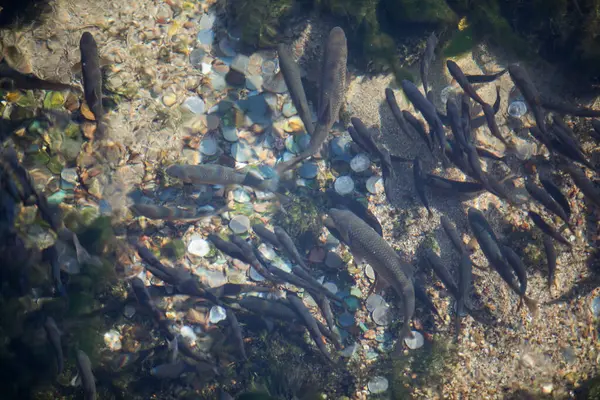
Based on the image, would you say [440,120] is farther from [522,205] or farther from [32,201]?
[32,201]

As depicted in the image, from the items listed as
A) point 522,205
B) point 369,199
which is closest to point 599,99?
point 522,205

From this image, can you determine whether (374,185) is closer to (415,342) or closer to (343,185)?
(343,185)

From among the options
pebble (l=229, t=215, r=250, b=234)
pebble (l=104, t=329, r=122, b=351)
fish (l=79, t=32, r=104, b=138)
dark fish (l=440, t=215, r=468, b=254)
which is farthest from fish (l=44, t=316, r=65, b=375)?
dark fish (l=440, t=215, r=468, b=254)

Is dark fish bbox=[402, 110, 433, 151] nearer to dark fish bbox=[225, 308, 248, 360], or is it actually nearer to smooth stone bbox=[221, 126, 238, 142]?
smooth stone bbox=[221, 126, 238, 142]

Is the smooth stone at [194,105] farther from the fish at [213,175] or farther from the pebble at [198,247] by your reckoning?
the pebble at [198,247]

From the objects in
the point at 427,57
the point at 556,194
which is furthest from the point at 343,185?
the point at 556,194

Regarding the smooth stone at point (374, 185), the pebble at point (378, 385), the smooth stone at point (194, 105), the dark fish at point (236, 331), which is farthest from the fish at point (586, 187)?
the smooth stone at point (194, 105)
